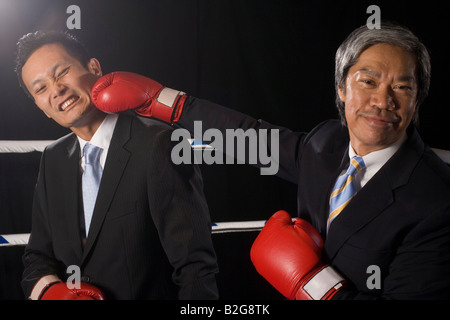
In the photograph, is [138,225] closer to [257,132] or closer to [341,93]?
[257,132]

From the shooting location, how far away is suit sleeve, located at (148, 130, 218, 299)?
141cm

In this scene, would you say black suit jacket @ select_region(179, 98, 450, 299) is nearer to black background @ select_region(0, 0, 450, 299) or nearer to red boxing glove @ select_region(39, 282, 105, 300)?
black background @ select_region(0, 0, 450, 299)

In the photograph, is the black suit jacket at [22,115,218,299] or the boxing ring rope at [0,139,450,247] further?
the boxing ring rope at [0,139,450,247]

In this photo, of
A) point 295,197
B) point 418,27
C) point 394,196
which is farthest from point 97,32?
point 418,27

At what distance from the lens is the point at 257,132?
1596mm

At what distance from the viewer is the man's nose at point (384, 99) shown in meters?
1.28

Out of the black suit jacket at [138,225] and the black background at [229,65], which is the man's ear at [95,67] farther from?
the black suit jacket at [138,225]

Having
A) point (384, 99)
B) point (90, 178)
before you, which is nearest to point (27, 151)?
point (90, 178)

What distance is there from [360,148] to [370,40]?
1.26 feet

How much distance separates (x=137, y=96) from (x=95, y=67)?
0.69ft

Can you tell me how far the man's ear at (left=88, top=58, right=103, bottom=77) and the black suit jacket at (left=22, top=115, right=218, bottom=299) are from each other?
0.65 feet

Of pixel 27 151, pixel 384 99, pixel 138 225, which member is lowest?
pixel 138 225

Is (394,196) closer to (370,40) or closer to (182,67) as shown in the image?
(370,40)

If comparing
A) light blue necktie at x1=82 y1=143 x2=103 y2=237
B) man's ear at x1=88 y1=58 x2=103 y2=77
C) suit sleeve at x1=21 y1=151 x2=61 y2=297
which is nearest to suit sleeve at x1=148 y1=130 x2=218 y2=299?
light blue necktie at x1=82 y1=143 x2=103 y2=237
